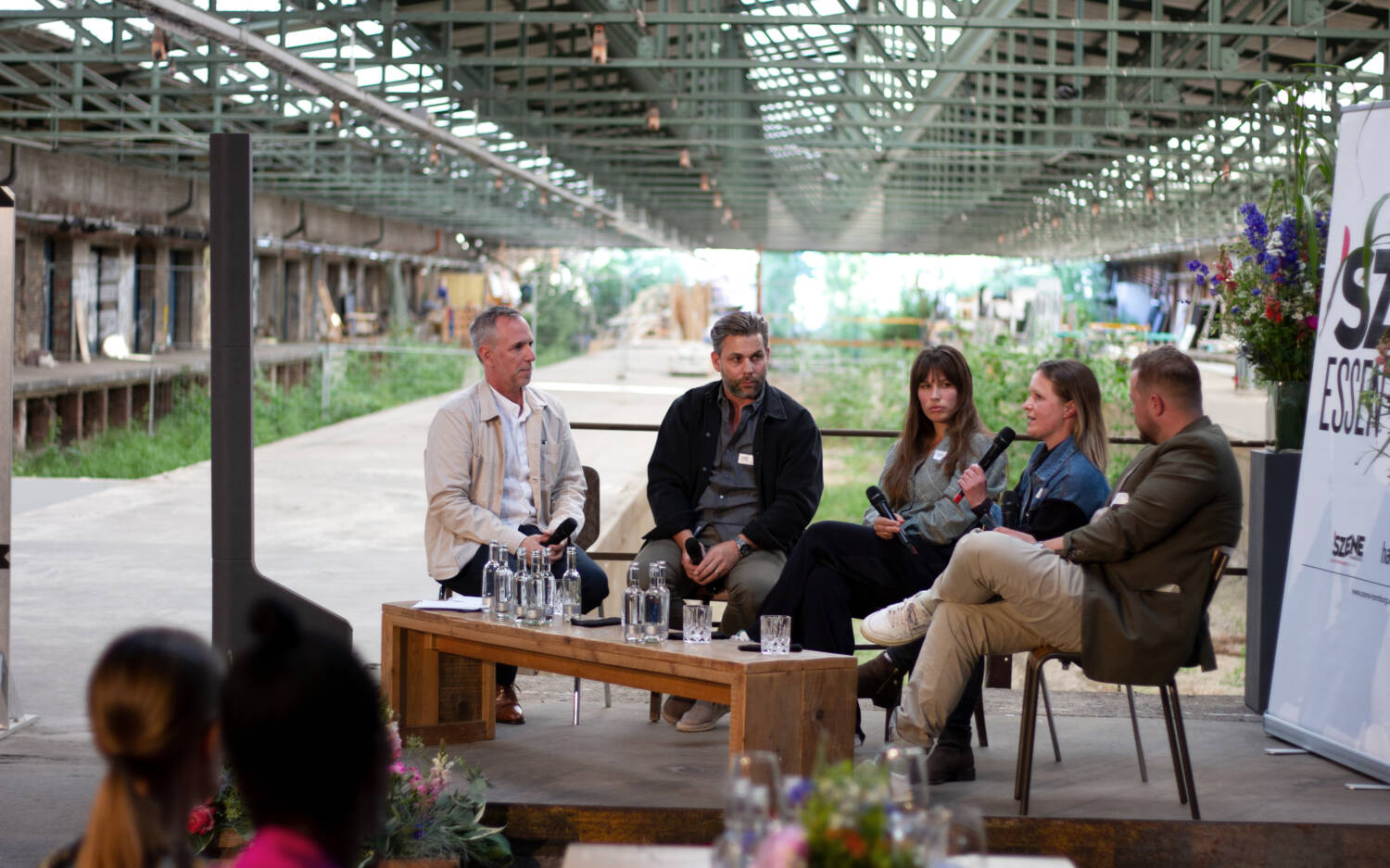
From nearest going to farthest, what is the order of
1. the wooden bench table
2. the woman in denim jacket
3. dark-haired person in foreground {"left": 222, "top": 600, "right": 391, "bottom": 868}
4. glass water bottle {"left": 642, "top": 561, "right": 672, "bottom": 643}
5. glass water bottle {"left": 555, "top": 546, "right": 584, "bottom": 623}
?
dark-haired person in foreground {"left": 222, "top": 600, "right": 391, "bottom": 868}, the wooden bench table, glass water bottle {"left": 642, "top": 561, "right": 672, "bottom": 643}, the woman in denim jacket, glass water bottle {"left": 555, "top": 546, "right": 584, "bottom": 623}

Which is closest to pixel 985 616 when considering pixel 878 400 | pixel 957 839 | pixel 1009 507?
pixel 1009 507

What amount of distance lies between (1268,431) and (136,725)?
4.50 metres

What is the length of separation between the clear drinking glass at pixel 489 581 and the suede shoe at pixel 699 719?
28.1 inches

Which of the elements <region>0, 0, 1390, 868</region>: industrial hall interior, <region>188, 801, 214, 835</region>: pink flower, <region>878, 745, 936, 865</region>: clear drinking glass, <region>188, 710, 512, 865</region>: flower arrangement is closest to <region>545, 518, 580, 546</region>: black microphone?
<region>0, 0, 1390, 868</region>: industrial hall interior

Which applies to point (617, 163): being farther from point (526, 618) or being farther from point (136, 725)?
point (136, 725)

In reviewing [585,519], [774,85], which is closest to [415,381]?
[774,85]

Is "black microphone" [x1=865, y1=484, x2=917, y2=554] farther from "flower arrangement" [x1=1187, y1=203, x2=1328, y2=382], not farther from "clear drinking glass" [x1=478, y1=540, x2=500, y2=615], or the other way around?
"flower arrangement" [x1=1187, y1=203, x2=1328, y2=382]

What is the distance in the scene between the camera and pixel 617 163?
2441cm

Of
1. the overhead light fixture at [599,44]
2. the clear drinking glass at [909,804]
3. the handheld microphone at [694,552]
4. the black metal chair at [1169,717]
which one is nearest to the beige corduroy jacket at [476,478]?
the handheld microphone at [694,552]

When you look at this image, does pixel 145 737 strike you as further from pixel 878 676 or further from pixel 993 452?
pixel 993 452

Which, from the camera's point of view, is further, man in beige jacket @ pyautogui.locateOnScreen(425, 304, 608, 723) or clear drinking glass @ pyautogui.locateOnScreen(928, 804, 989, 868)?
man in beige jacket @ pyautogui.locateOnScreen(425, 304, 608, 723)

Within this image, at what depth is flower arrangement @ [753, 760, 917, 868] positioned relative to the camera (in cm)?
152

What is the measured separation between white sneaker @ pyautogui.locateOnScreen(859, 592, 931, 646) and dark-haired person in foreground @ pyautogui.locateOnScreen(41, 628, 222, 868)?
2484 mm

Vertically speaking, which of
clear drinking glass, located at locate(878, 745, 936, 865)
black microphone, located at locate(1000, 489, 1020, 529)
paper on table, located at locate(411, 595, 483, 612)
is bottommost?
paper on table, located at locate(411, 595, 483, 612)
